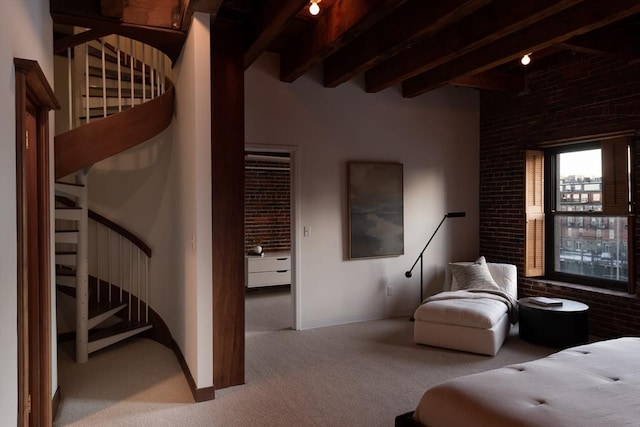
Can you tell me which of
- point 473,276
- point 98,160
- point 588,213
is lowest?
point 473,276

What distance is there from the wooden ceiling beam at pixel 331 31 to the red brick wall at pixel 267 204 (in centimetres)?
273

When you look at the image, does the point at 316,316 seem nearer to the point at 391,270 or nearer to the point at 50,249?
the point at 391,270

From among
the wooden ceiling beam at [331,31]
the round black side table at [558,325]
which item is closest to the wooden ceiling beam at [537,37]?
the wooden ceiling beam at [331,31]

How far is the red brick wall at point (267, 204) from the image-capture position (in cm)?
723

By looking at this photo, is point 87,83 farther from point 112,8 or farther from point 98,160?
point 112,8

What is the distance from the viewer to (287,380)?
11.2 ft

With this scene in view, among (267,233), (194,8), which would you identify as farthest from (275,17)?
(267,233)

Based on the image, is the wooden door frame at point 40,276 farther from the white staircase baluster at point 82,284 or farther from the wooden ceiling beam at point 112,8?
the white staircase baluster at point 82,284

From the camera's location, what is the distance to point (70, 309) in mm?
4539

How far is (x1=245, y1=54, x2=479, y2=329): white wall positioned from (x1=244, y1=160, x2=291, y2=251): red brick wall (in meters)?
2.36

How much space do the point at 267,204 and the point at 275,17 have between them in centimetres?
447

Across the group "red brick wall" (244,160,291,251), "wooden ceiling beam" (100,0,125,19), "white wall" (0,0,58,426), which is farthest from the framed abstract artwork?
"white wall" (0,0,58,426)

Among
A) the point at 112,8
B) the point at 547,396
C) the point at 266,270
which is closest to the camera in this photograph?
the point at 547,396

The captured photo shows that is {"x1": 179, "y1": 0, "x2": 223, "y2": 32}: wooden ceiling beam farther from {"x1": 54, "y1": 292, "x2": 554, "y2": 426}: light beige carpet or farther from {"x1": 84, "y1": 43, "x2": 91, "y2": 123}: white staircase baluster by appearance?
{"x1": 54, "y1": 292, "x2": 554, "y2": 426}: light beige carpet
